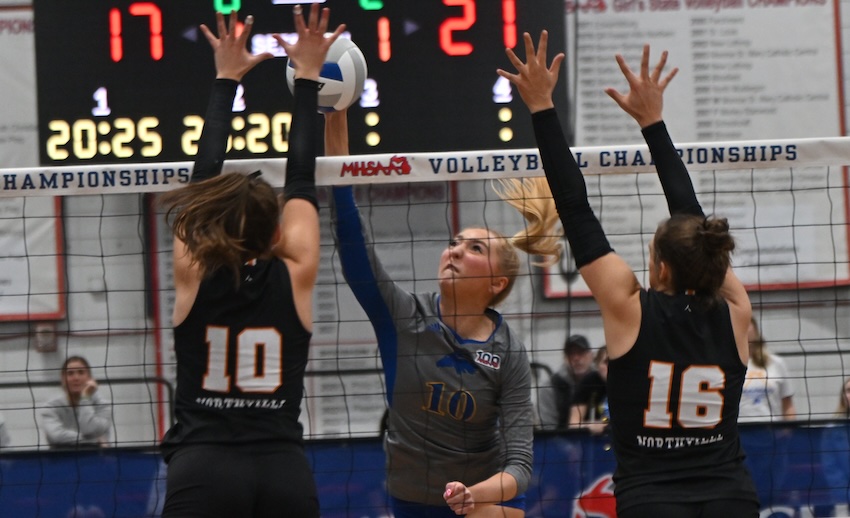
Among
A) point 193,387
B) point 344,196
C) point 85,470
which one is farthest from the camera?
point 85,470

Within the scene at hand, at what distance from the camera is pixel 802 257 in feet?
25.7

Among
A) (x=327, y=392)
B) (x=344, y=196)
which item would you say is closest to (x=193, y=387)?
(x=344, y=196)

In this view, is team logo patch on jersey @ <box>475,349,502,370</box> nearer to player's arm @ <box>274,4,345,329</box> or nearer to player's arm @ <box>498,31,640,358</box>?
player's arm @ <box>498,31,640,358</box>

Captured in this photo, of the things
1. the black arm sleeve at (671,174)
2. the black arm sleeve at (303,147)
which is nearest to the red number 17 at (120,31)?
the black arm sleeve at (303,147)

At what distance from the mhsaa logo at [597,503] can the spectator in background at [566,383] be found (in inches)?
20.9

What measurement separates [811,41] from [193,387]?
658 cm

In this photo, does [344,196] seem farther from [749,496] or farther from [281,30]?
[281,30]

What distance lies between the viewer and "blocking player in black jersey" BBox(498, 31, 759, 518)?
282 centimetres

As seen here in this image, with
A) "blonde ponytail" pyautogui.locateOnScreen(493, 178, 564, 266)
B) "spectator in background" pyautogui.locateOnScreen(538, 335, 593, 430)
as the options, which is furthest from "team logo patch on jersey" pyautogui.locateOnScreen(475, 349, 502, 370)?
"spectator in background" pyautogui.locateOnScreen(538, 335, 593, 430)

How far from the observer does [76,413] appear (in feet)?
20.3

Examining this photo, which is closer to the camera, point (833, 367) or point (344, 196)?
point (344, 196)

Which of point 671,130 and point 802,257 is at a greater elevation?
point 671,130

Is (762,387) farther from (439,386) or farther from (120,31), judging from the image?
(120,31)

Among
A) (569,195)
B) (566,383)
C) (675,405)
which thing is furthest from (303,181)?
(566,383)
